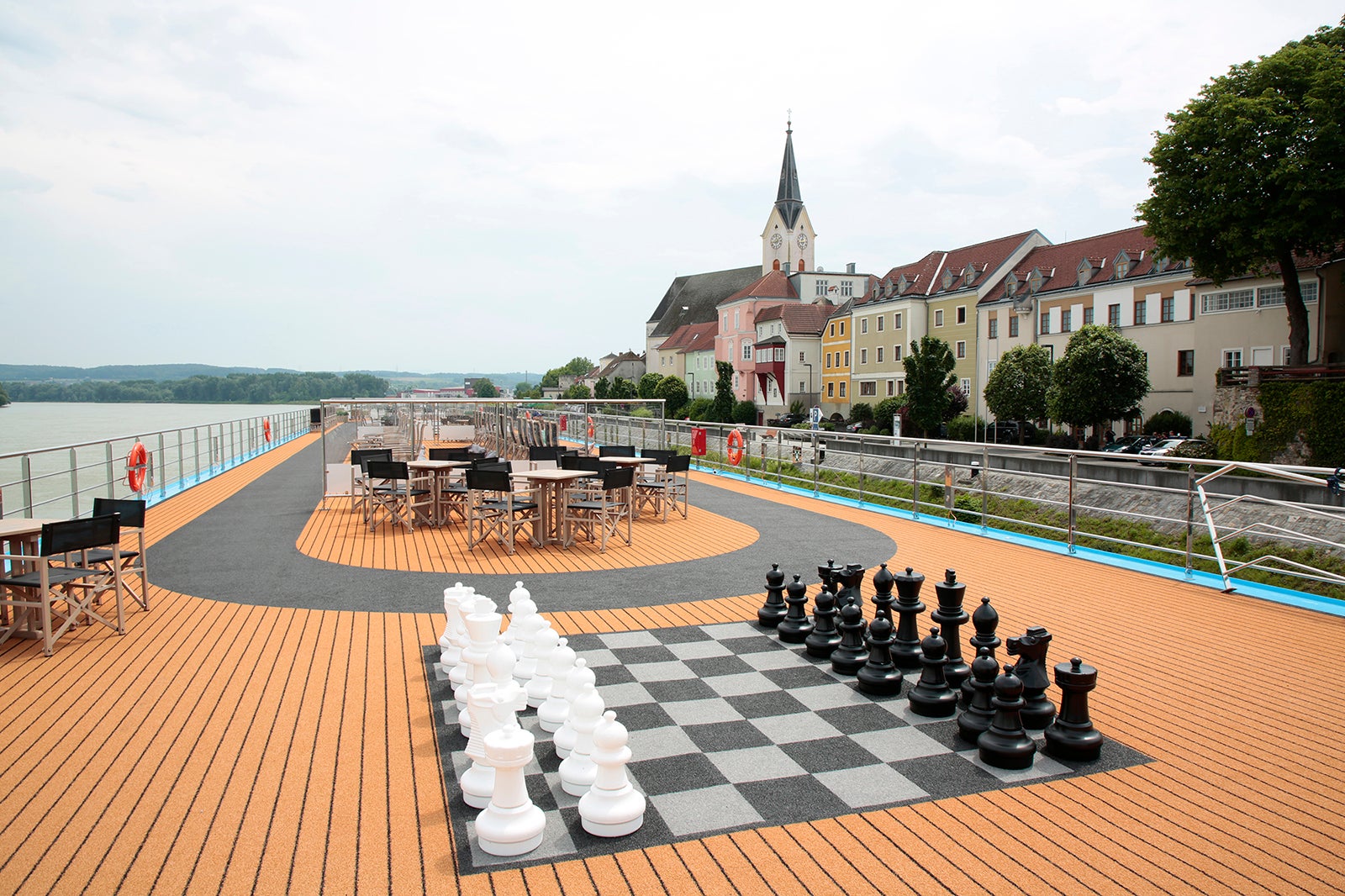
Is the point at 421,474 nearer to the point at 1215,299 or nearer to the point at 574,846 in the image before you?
the point at 574,846

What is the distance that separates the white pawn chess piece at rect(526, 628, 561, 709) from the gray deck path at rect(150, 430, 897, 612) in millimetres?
2229

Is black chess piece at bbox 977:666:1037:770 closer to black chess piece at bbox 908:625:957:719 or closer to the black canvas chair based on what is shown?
black chess piece at bbox 908:625:957:719

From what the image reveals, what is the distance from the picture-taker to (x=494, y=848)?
3160 mm

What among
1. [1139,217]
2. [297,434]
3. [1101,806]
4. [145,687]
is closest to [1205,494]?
[1101,806]

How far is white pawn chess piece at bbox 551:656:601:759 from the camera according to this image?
376 centimetres

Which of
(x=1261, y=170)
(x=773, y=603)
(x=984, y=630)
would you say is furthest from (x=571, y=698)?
(x=1261, y=170)

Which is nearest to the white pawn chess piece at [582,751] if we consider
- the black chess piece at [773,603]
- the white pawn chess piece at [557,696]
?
the white pawn chess piece at [557,696]

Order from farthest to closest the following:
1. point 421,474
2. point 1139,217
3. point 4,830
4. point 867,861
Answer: point 1139,217 → point 421,474 → point 4,830 → point 867,861

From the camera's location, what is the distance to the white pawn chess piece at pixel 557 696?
430cm

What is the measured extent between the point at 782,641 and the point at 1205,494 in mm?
4642

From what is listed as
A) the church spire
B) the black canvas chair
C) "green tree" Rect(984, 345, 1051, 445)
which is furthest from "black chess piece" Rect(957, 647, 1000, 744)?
the church spire

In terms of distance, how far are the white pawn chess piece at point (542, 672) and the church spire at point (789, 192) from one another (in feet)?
312

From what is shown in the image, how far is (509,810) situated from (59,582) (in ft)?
15.5

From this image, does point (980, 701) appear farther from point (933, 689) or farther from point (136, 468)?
point (136, 468)
